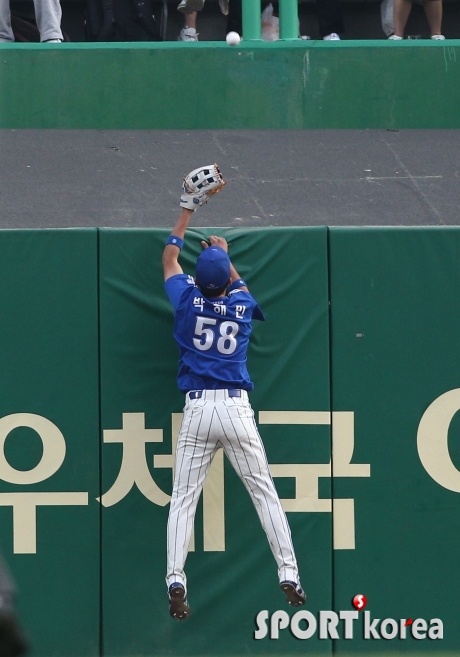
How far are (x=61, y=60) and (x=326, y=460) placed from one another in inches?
196

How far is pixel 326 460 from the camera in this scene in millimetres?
5496

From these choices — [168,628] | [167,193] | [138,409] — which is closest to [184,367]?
[138,409]

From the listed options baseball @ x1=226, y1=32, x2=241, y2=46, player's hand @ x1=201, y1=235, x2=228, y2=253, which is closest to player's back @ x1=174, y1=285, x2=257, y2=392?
player's hand @ x1=201, y1=235, x2=228, y2=253

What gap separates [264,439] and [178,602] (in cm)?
100

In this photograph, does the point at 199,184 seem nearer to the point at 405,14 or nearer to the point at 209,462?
the point at 209,462

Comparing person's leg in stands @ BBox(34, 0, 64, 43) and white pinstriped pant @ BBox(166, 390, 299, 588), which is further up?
person's leg in stands @ BBox(34, 0, 64, 43)

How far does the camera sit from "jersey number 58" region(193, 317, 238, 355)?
514 cm

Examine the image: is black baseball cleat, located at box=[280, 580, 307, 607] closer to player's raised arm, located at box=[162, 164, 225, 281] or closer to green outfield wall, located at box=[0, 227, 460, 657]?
green outfield wall, located at box=[0, 227, 460, 657]

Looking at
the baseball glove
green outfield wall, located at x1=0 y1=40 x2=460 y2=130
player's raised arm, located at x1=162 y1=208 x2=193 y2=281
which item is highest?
green outfield wall, located at x1=0 y1=40 x2=460 y2=130

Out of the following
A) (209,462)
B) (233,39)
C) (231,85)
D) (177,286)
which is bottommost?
(209,462)

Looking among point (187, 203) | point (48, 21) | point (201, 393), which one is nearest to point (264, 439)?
point (201, 393)

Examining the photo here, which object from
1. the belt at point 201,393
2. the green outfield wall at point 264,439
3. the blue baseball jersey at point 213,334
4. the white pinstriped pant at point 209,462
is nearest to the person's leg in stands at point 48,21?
the green outfield wall at point 264,439

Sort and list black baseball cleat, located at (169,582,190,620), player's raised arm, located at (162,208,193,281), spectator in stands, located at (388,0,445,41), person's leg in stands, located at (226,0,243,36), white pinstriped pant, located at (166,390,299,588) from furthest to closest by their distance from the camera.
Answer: person's leg in stands, located at (226,0,243,36)
spectator in stands, located at (388,0,445,41)
player's raised arm, located at (162,208,193,281)
white pinstriped pant, located at (166,390,299,588)
black baseball cleat, located at (169,582,190,620)

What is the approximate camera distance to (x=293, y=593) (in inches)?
197
